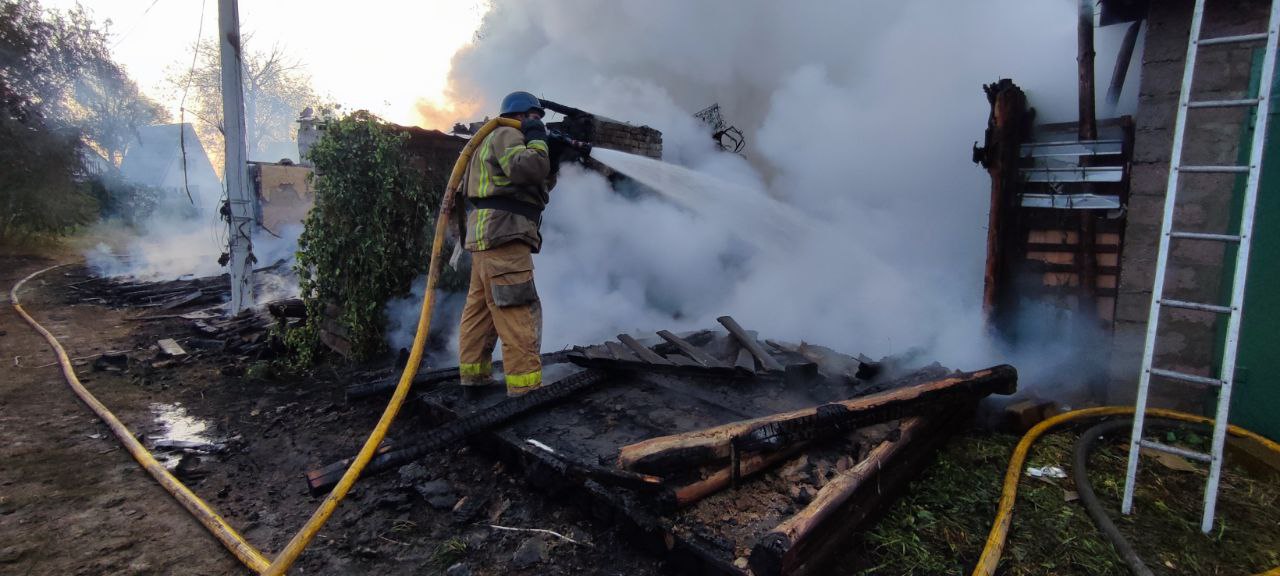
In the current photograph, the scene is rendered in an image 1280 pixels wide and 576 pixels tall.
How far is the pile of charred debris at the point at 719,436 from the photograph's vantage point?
246 cm

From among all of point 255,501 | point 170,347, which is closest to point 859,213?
point 255,501

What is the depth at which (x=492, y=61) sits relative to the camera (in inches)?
645

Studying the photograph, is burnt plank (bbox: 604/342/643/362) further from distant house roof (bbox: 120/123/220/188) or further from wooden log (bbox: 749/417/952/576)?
distant house roof (bbox: 120/123/220/188)

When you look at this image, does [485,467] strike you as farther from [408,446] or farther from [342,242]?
[342,242]

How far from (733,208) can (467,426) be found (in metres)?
4.53

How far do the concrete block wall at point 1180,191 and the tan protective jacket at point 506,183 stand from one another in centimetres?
392

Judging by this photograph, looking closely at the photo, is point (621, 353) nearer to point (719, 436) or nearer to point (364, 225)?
point (719, 436)

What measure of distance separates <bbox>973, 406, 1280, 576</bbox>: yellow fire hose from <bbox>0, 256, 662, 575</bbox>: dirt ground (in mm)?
1359

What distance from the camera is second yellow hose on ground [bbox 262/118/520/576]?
246cm

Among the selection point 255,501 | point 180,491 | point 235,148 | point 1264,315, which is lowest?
point 255,501

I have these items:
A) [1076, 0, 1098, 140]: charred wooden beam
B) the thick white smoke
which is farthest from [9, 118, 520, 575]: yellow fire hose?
[1076, 0, 1098, 140]: charred wooden beam

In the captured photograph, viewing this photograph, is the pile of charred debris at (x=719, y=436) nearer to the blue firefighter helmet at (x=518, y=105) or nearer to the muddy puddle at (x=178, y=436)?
the muddy puddle at (x=178, y=436)

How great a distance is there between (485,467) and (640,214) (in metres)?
4.07

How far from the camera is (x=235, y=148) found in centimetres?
798
